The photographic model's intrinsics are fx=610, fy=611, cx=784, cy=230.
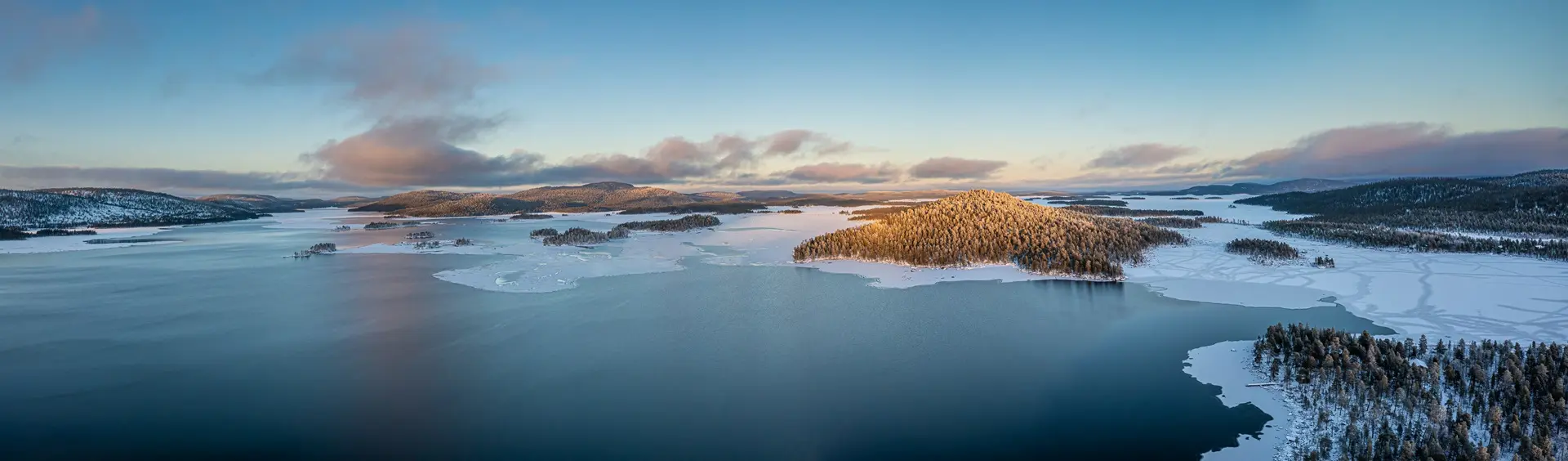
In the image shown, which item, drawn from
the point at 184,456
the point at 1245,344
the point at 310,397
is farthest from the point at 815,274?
the point at 184,456

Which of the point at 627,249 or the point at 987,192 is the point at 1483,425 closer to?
the point at 987,192

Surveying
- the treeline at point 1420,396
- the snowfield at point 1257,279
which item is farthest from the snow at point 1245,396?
the treeline at point 1420,396

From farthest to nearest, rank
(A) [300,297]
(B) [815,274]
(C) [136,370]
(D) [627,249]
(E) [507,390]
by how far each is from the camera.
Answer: (D) [627,249] < (B) [815,274] < (A) [300,297] < (C) [136,370] < (E) [507,390]

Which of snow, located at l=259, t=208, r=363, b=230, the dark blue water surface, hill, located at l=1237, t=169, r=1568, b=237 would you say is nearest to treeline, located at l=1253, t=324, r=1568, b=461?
the dark blue water surface

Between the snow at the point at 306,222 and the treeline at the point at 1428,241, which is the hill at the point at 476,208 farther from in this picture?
the treeline at the point at 1428,241

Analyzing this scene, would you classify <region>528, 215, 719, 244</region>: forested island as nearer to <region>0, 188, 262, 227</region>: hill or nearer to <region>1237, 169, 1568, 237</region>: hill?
<region>1237, 169, 1568, 237</region>: hill

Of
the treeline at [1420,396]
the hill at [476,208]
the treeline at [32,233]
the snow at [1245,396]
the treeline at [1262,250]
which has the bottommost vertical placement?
the snow at [1245,396]
